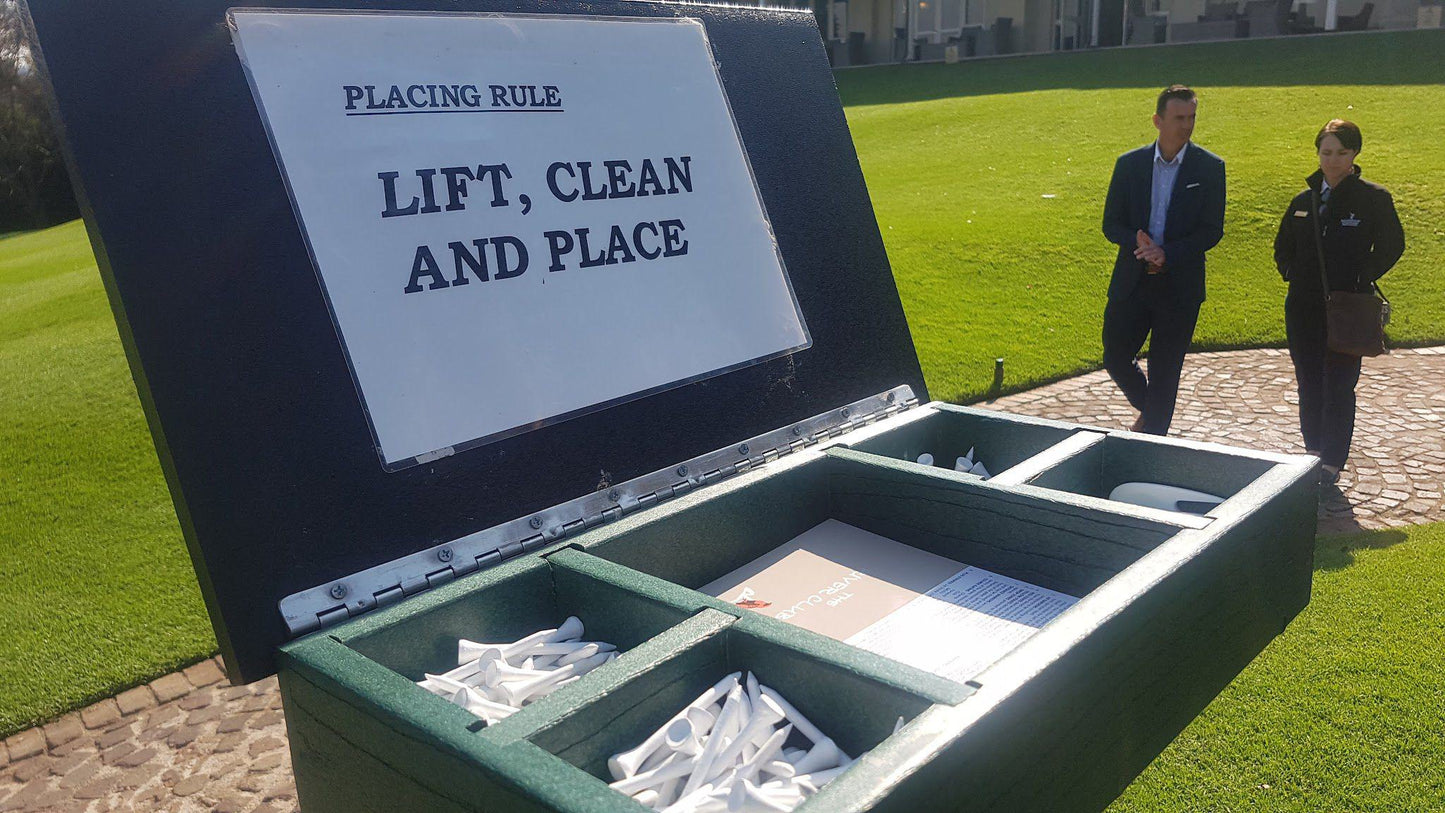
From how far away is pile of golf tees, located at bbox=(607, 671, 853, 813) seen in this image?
4.48 feet

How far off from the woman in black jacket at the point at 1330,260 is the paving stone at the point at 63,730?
5.82 metres

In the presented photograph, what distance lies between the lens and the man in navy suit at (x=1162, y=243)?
5.33 meters

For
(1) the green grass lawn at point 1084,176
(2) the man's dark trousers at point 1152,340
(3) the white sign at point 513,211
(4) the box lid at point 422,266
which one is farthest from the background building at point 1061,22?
(3) the white sign at point 513,211

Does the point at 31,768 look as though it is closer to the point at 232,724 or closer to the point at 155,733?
the point at 155,733

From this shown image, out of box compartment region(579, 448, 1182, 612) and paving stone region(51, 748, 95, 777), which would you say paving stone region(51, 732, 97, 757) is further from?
box compartment region(579, 448, 1182, 612)

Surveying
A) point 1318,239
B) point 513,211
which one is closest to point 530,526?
point 513,211

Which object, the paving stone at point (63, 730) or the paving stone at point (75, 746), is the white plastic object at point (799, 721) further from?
the paving stone at point (63, 730)

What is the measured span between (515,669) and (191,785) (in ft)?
7.57

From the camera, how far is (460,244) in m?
2.02

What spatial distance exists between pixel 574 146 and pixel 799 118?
31.3 inches

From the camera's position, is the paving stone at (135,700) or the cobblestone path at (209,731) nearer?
the cobblestone path at (209,731)

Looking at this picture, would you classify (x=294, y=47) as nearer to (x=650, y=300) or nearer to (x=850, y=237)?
(x=650, y=300)

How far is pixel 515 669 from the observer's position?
5.50ft

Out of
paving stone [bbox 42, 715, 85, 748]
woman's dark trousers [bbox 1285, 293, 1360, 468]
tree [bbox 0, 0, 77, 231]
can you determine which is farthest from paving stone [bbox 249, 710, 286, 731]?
tree [bbox 0, 0, 77, 231]
